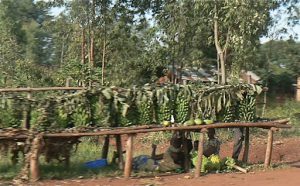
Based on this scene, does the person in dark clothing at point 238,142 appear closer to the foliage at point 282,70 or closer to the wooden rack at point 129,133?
the wooden rack at point 129,133

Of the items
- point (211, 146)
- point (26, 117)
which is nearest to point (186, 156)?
point (211, 146)

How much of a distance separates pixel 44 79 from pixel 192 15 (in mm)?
6021

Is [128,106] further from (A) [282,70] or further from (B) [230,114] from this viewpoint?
(A) [282,70]

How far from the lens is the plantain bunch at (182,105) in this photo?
7.70 metres

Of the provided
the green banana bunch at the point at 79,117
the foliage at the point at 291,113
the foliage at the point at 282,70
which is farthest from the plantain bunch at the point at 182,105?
the foliage at the point at 282,70

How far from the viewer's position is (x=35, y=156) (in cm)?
683

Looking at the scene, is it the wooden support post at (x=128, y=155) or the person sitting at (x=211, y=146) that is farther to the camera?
the person sitting at (x=211, y=146)

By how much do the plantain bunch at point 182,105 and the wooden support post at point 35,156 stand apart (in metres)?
2.20

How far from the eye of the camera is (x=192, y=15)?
15.6m

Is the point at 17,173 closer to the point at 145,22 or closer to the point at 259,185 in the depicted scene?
the point at 259,185

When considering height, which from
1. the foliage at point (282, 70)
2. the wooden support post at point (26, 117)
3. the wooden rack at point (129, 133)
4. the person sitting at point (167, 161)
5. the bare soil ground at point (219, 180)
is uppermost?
the foliage at point (282, 70)

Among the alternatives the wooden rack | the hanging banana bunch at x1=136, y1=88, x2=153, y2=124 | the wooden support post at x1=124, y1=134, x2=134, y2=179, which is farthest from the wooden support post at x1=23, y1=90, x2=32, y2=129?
the hanging banana bunch at x1=136, y1=88, x2=153, y2=124

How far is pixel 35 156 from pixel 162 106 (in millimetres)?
2104

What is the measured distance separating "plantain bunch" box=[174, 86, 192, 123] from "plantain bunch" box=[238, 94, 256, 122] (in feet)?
3.25
